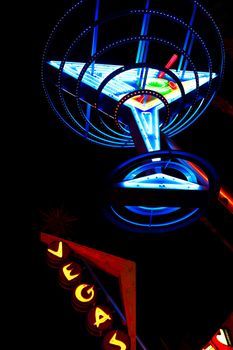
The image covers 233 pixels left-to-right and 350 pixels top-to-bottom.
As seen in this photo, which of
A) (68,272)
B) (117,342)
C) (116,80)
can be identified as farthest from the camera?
(68,272)

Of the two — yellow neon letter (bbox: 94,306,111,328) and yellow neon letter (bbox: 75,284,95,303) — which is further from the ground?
yellow neon letter (bbox: 75,284,95,303)

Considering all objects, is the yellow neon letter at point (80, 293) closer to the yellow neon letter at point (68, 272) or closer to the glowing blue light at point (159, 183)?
the yellow neon letter at point (68, 272)

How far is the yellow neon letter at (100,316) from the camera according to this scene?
6445 mm

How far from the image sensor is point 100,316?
656 cm

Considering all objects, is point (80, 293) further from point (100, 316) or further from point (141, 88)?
point (141, 88)

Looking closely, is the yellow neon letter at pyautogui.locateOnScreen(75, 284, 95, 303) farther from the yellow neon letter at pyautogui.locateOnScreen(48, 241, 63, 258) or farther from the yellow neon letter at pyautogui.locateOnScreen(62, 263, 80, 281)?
the yellow neon letter at pyautogui.locateOnScreen(48, 241, 63, 258)

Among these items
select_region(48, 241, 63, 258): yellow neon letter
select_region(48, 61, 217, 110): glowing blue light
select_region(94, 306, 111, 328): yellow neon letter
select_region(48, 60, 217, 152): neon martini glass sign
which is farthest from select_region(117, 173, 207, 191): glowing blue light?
select_region(48, 241, 63, 258): yellow neon letter

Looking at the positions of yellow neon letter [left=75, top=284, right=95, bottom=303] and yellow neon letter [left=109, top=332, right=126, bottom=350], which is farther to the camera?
yellow neon letter [left=75, top=284, right=95, bottom=303]

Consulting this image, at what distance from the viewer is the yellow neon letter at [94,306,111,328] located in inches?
254

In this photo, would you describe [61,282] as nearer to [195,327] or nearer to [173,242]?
[195,327]

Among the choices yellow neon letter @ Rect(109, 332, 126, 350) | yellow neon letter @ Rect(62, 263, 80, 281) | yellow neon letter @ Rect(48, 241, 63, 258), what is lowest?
yellow neon letter @ Rect(109, 332, 126, 350)

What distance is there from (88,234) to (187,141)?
3.73m

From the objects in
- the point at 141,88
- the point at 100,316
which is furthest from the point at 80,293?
the point at 141,88

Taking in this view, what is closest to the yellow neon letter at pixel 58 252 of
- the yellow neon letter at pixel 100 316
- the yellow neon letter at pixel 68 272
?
the yellow neon letter at pixel 68 272
